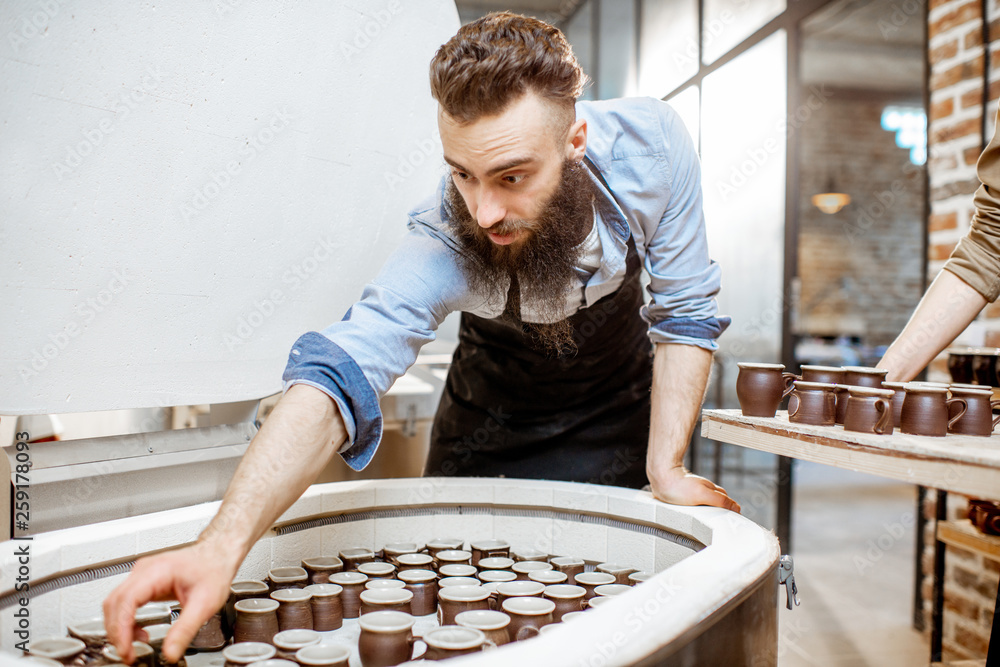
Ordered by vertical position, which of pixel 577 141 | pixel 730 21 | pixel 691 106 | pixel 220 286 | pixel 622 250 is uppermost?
pixel 730 21

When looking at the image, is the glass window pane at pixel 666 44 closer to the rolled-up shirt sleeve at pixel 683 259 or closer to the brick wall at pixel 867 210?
the rolled-up shirt sleeve at pixel 683 259

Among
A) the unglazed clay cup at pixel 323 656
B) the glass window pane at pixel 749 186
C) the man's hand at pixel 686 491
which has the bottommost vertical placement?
the unglazed clay cup at pixel 323 656

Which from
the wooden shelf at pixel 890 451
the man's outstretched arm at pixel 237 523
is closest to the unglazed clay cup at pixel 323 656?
the man's outstretched arm at pixel 237 523

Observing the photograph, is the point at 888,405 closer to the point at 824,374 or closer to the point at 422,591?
the point at 824,374

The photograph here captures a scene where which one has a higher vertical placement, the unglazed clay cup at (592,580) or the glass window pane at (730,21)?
the glass window pane at (730,21)

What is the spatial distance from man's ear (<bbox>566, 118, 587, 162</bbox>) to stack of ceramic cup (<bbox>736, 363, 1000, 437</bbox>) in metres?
0.50

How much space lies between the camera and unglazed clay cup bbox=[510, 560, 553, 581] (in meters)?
1.19

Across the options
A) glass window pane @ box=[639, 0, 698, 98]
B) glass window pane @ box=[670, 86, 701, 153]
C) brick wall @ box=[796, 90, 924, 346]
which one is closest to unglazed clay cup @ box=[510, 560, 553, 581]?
glass window pane @ box=[670, 86, 701, 153]

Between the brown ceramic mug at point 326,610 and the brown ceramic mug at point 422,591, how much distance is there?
11cm

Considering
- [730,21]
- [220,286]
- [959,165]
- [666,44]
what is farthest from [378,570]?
[666,44]

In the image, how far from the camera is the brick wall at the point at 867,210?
738 centimetres

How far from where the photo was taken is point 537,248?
49.9 inches

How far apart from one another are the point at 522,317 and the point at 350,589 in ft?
2.05

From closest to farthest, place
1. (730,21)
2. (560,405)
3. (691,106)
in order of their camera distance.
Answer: (560,405) → (730,21) → (691,106)
